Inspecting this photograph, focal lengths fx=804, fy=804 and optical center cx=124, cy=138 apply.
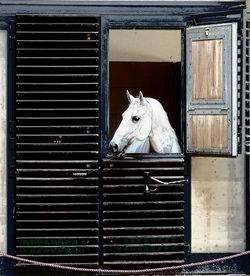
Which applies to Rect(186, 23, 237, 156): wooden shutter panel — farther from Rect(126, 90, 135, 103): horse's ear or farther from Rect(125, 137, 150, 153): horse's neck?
Rect(126, 90, 135, 103): horse's ear

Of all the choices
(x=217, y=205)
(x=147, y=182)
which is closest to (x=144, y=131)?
(x=147, y=182)

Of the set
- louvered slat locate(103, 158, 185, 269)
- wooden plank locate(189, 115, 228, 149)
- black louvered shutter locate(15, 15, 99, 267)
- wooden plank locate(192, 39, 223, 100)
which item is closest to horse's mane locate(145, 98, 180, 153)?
louvered slat locate(103, 158, 185, 269)

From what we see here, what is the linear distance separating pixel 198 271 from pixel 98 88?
8.62 feet

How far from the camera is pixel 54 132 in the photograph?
32.2 feet

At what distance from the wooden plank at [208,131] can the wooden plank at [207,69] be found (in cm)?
25

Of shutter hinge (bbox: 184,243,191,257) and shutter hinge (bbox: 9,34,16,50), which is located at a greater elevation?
shutter hinge (bbox: 9,34,16,50)

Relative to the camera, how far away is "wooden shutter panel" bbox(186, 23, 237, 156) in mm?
9398

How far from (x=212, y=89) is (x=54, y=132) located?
78.1 inches

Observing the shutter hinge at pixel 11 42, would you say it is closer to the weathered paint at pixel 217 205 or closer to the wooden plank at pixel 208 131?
the wooden plank at pixel 208 131

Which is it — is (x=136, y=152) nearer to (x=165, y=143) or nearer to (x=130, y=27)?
(x=165, y=143)

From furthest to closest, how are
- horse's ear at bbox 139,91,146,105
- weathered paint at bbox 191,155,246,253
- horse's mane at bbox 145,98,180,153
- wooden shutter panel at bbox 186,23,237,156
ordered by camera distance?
weathered paint at bbox 191,155,246,253 < horse's mane at bbox 145,98,180,153 < horse's ear at bbox 139,91,146,105 < wooden shutter panel at bbox 186,23,237,156

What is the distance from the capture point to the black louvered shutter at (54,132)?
32.1 feet

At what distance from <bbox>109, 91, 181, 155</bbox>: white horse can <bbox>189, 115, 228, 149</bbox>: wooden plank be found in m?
0.37

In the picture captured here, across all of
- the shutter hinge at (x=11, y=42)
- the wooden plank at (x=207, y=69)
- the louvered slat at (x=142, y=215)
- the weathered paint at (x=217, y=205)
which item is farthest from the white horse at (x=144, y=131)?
the shutter hinge at (x=11, y=42)
